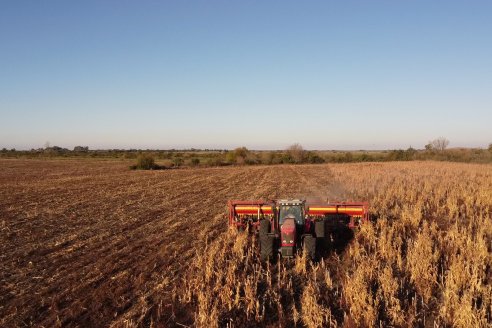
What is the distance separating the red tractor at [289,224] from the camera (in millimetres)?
8008

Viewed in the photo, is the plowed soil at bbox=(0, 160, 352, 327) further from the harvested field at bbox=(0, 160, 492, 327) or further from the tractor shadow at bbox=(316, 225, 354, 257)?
the tractor shadow at bbox=(316, 225, 354, 257)

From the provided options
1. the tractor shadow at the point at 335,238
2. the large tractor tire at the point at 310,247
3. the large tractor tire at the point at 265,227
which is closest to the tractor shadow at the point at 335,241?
the tractor shadow at the point at 335,238

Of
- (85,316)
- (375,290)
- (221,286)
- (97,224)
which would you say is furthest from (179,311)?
(97,224)

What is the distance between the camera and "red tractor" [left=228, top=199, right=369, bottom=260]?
8008mm

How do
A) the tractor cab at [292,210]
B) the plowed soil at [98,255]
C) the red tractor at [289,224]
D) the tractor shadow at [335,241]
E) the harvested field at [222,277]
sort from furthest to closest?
the tractor shadow at [335,241] < the tractor cab at [292,210] < the red tractor at [289,224] < the plowed soil at [98,255] < the harvested field at [222,277]

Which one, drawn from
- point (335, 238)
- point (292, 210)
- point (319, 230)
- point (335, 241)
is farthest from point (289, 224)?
point (335, 238)

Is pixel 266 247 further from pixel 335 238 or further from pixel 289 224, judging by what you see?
pixel 335 238

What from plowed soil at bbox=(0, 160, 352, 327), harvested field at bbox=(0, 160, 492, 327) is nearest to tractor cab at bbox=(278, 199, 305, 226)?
harvested field at bbox=(0, 160, 492, 327)

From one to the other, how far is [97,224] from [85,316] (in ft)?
23.6

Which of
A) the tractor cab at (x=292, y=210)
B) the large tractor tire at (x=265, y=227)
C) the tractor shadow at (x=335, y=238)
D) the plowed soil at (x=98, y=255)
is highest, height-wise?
the tractor cab at (x=292, y=210)

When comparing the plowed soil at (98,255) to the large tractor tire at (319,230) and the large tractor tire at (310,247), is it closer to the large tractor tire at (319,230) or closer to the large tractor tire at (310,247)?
the large tractor tire at (310,247)

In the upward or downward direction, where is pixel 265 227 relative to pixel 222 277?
upward

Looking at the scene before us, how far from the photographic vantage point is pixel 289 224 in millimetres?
8188

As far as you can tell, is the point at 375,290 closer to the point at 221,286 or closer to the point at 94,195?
the point at 221,286
